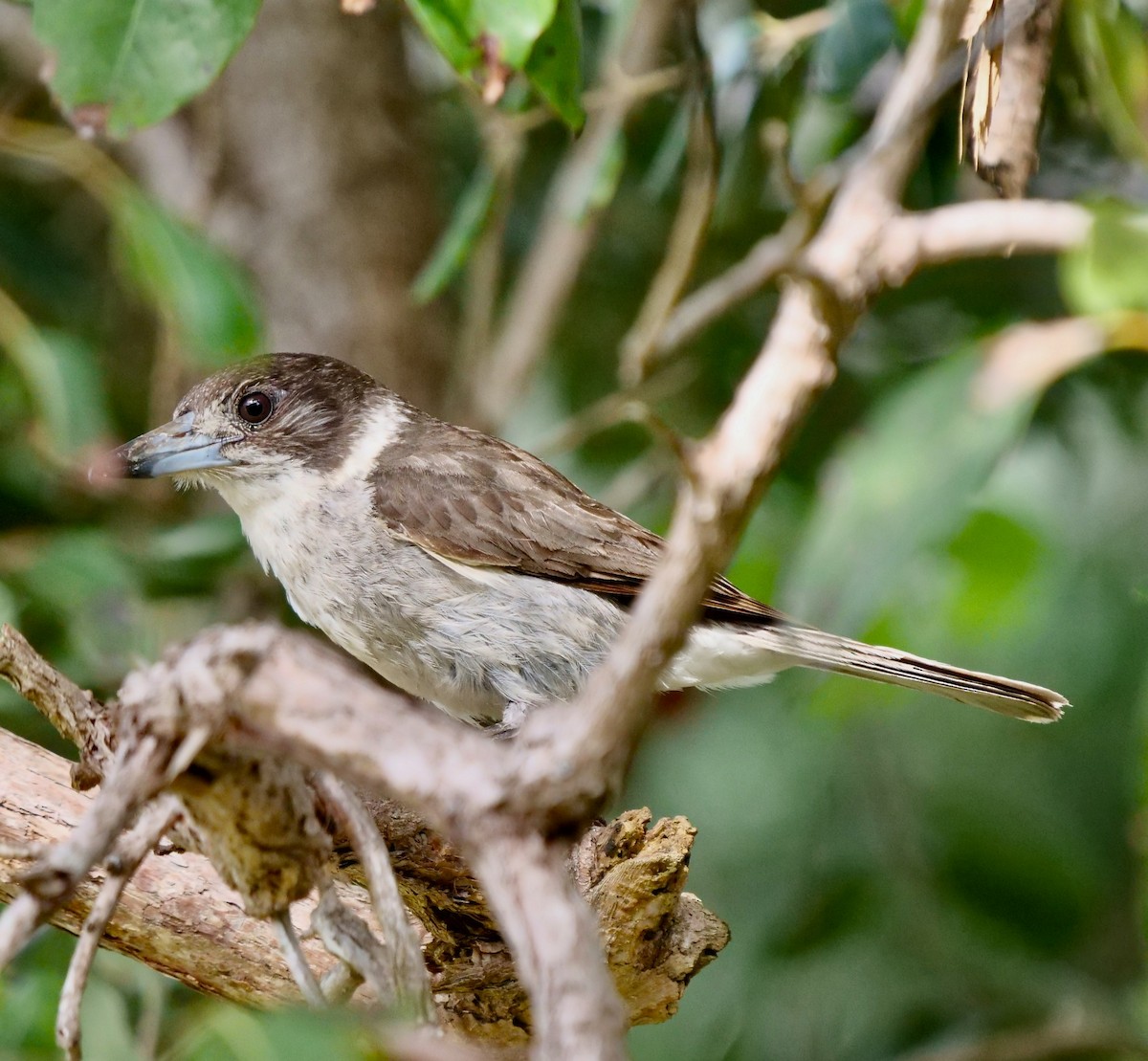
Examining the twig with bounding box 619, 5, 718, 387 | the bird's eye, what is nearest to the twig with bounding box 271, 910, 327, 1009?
the twig with bounding box 619, 5, 718, 387

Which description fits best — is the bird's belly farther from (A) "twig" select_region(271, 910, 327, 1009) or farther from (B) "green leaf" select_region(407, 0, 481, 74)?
(A) "twig" select_region(271, 910, 327, 1009)

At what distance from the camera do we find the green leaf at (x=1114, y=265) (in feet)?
6.73

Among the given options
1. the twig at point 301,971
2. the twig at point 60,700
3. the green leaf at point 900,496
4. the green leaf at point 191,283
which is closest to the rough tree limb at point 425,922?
the twig at point 60,700

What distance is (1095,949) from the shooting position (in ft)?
19.0

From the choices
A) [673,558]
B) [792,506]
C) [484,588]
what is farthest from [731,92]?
[673,558]

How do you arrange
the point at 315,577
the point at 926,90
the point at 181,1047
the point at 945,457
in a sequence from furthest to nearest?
the point at 315,577, the point at 945,457, the point at 926,90, the point at 181,1047

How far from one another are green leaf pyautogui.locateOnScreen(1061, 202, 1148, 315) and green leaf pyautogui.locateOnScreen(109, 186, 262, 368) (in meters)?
2.07

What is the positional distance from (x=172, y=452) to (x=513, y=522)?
80 cm

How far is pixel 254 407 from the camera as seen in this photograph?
3588 millimetres

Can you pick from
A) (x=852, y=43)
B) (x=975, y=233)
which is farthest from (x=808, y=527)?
(x=975, y=233)

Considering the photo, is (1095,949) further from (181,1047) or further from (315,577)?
(181,1047)

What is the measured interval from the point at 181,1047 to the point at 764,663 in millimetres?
2153

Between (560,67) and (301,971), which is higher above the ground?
(560,67)

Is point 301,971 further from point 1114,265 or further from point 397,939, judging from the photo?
point 1114,265
